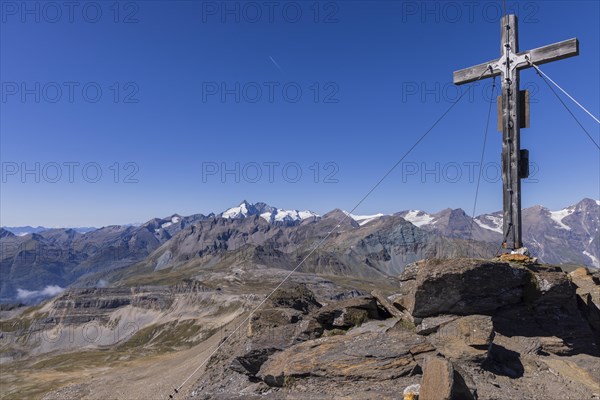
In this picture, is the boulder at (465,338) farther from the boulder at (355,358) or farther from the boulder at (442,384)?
the boulder at (442,384)

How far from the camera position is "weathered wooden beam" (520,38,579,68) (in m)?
13.2

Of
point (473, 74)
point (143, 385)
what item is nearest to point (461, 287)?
point (473, 74)

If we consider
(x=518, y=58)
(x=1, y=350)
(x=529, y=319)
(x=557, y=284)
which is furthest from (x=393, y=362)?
(x=1, y=350)

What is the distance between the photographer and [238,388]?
14.4 metres

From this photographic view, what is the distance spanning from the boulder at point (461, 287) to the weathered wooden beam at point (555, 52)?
7346 mm

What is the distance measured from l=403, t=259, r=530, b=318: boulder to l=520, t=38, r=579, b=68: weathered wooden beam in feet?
24.1

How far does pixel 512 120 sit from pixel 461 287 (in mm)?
6536

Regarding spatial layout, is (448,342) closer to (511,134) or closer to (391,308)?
(391,308)

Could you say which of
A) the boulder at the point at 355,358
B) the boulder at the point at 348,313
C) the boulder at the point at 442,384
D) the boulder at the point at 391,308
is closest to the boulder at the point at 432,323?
the boulder at the point at 355,358

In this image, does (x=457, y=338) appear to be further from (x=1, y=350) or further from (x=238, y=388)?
(x=1, y=350)

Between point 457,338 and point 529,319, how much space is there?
332 cm

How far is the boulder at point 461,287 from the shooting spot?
12234 mm

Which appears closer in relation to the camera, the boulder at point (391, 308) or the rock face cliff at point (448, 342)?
the rock face cliff at point (448, 342)

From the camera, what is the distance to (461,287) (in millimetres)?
12242
